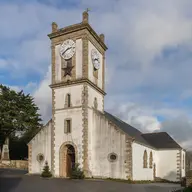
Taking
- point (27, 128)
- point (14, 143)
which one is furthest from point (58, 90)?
point (14, 143)

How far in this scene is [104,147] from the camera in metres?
27.6

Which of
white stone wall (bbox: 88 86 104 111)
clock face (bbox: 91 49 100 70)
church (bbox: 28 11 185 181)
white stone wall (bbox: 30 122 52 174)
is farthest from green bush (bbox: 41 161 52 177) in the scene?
clock face (bbox: 91 49 100 70)

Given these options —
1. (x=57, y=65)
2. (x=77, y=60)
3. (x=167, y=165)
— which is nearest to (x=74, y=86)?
(x=77, y=60)

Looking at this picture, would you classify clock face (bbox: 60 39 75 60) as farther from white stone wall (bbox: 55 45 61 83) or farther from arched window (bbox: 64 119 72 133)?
arched window (bbox: 64 119 72 133)

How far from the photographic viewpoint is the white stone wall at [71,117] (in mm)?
27906

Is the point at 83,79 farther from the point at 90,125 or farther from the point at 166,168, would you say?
the point at 166,168

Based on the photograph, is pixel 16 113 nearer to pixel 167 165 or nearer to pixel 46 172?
pixel 46 172

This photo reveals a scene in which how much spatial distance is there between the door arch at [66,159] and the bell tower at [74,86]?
14 centimetres

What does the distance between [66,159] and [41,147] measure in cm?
354

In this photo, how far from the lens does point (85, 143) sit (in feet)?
89.2

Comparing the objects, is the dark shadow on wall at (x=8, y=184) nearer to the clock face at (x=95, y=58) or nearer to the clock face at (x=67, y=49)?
the clock face at (x=67, y=49)

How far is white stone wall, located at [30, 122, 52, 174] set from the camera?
29.6 m

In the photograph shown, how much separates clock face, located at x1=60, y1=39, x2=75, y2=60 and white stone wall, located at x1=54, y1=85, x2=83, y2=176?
356 centimetres

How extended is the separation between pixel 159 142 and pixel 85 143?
15.5 meters
